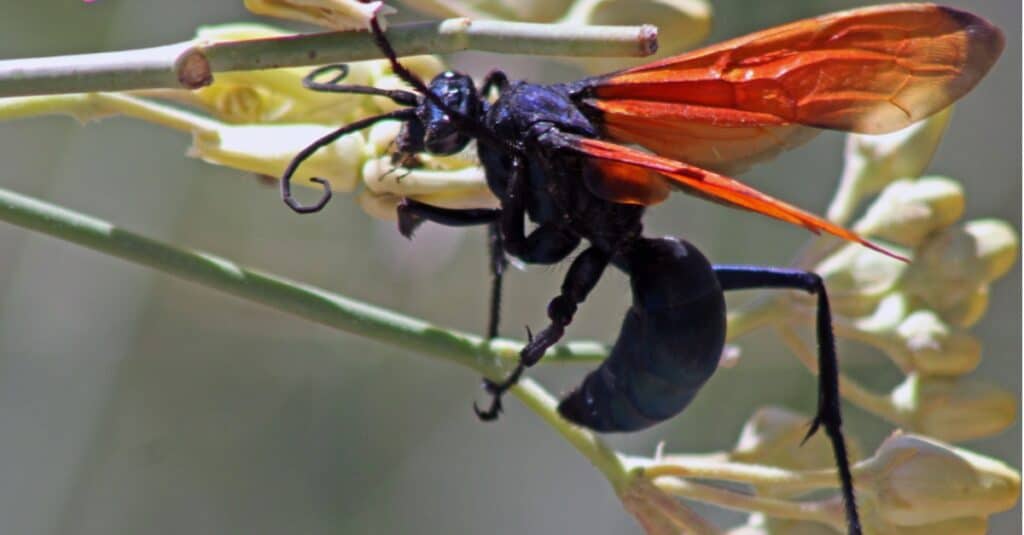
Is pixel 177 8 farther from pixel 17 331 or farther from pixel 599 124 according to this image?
pixel 599 124

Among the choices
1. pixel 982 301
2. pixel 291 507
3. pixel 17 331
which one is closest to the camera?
pixel 982 301

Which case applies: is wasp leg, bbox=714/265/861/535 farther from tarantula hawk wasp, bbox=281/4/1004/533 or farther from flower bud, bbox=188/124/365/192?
flower bud, bbox=188/124/365/192

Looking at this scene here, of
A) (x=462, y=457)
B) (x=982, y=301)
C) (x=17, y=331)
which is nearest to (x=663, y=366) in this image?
(x=982, y=301)

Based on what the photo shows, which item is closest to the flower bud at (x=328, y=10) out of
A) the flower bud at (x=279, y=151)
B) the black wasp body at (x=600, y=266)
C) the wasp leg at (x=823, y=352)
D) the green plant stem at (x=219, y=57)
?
the green plant stem at (x=219, y=57)

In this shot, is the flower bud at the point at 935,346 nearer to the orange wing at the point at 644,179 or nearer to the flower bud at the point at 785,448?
the flower bud at the point at 785,448

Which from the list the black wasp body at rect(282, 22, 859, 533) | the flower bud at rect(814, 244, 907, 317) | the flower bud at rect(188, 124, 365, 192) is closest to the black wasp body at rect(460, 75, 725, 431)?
the black wasp body at rect(282, 22, 859, 533)

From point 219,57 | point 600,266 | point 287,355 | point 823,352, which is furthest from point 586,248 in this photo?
point 287,355
